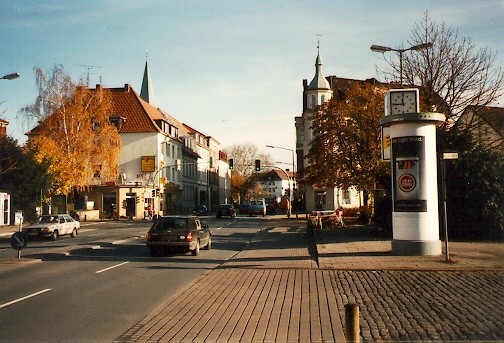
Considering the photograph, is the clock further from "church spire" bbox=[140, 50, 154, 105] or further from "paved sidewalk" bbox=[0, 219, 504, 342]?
"church spire" bbox=[140, 50, 154, 105]

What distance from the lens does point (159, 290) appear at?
11.6 metres

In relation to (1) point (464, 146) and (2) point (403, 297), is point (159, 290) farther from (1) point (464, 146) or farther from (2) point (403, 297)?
(1) point (464, 146)

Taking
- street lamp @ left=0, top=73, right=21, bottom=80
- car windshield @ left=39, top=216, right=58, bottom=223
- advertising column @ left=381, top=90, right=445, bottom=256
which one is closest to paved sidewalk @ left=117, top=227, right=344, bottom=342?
advertising column @ left=381, top=90, right=445, bottom=256

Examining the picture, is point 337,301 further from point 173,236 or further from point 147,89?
point 147,89

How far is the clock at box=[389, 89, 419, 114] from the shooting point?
1817cm

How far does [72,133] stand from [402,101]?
38681 mm

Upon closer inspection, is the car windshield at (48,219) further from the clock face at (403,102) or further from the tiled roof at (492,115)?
the tiled roof at (492,115)

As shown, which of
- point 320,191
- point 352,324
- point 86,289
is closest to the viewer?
point 352,324

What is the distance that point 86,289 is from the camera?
11703 millimetres

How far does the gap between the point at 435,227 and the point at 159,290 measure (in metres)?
9.41

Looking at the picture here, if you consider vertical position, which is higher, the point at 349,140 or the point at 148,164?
the point at 148,164

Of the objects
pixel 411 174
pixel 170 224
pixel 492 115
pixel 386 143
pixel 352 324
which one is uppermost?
pixel 492 115

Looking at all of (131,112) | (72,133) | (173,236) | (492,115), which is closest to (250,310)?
(173,236)

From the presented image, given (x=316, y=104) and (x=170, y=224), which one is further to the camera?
(x=316, y=104)
